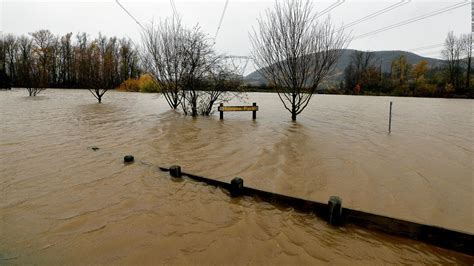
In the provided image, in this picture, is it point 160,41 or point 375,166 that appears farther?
point 160,41

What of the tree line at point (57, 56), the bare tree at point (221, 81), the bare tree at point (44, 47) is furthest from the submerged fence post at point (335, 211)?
the bare tree at point (44, 47)

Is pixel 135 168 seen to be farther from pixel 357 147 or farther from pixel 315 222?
pixel 357 147

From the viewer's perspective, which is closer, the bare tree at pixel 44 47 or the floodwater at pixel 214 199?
the floodwater at pixel 214 199

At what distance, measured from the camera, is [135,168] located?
5.09m

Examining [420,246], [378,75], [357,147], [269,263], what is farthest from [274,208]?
[378,75]

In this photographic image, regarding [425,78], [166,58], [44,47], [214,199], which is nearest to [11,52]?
[44,47]

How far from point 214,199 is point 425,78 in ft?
214

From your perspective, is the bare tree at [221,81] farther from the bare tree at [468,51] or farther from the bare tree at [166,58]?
the bare tree at [468,51]

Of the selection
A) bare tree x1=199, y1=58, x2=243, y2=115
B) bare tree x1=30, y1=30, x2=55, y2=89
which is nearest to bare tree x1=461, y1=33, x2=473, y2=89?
bare tree x1=199, y1=58, x2=243, y2=115

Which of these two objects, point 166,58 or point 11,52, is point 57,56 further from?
point 166,58

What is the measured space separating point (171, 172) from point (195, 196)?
981 mm

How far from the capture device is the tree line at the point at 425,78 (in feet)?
146

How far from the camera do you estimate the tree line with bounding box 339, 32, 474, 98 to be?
4456cm

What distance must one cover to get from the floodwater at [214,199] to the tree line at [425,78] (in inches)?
1847
